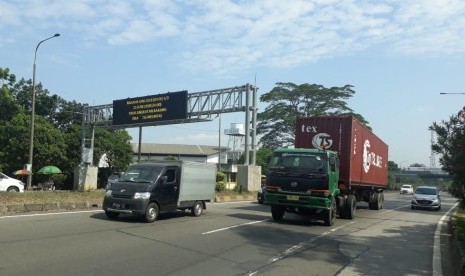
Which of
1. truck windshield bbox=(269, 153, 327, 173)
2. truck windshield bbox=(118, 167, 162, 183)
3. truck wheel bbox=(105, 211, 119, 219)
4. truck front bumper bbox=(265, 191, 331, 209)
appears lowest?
truck wheel bbox=(105, 211, 119, 219)

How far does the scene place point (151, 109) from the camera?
38.2 metres

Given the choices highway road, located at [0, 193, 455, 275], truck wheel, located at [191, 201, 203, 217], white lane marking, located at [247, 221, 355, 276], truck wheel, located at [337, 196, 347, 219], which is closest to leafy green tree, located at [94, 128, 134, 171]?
truck wheel, located at [191, 201, 203, 217]

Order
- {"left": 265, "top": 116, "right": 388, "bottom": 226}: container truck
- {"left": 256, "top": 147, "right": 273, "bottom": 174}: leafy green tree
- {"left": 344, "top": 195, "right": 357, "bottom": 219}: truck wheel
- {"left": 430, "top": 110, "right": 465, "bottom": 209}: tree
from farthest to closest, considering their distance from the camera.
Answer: {"left": 256, "top": 147, "right": 273, "bottom": 174}: leafy green tree < {"left": 344, "top": 195, "right": 357, "bottom": 219}: truck wheel < {"left": 265, "top": 116, "right": 388, "bottom": 226}: container truck < {"left": 430, "top": 110, "right": 465, "bottom": 209}: tree

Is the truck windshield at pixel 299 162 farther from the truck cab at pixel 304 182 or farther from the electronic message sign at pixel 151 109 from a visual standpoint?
the electronic message sign at pixel 151 109

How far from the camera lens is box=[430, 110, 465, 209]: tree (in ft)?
36.2

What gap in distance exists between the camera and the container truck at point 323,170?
15789 mm

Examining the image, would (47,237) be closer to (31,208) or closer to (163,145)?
(31,208)

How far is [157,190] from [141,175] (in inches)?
31.2

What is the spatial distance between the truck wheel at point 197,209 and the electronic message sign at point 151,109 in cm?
1901

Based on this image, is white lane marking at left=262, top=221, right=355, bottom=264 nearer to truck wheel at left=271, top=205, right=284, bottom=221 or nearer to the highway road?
the highway road

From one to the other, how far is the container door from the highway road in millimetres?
Result: 547

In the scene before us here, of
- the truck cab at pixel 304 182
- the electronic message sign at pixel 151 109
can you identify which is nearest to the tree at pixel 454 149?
the truck cab at pixel 304 182

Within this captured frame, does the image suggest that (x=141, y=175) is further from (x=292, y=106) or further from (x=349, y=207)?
(x=292, y=106)

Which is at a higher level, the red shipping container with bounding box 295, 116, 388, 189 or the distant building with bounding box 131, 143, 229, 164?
the distant building with bounding box 131, 143, 229, 164
